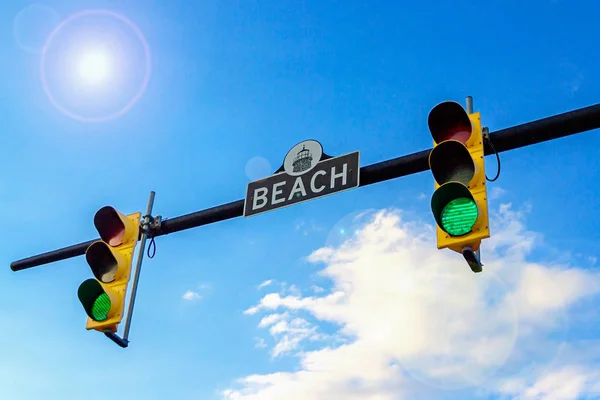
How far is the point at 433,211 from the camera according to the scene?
15.1 ft

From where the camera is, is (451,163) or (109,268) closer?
(451,163)

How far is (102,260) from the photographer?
6.52 meters

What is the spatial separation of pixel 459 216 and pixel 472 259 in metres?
0.30

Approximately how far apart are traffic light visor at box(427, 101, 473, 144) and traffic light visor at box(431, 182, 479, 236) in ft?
2.11

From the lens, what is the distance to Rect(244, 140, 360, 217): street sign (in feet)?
18.8


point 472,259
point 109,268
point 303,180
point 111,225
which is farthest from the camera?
point 111,225

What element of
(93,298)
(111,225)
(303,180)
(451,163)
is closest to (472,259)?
(451,163)

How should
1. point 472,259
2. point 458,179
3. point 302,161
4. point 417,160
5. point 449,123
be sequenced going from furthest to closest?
1. point 302,161
2. point 417,160
3. point 449,123
4. point 458,179
5. point 472,259

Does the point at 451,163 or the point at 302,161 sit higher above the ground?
the point at 302,161

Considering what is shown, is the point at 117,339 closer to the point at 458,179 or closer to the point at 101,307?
the point at 101,307

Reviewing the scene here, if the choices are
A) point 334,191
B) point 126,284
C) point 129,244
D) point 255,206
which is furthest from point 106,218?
point 334,191

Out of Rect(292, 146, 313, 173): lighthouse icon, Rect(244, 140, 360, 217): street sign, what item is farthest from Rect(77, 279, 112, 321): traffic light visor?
Rect(292, 146, 313, 173): lighthouse icon

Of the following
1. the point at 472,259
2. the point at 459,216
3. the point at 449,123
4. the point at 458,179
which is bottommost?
the point at 472,259

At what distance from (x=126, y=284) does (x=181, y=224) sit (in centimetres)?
85
